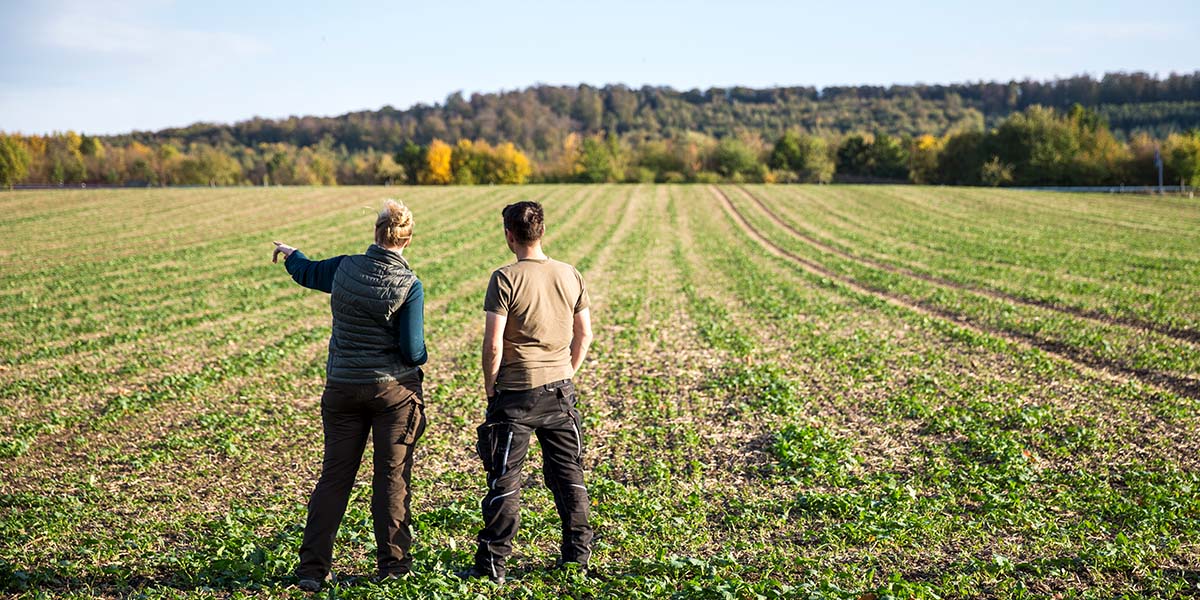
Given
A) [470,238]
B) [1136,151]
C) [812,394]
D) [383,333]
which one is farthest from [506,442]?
[1136,151]

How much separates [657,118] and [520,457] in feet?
628

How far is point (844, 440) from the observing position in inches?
340

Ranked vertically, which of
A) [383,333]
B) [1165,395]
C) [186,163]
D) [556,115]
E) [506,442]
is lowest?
[1165,395]

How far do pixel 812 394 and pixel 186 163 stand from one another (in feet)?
349

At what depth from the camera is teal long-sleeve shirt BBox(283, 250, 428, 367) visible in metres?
5.01

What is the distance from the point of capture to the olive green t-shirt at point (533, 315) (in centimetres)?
498

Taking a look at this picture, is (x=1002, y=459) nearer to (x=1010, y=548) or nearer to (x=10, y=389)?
(x=1010, y=548)

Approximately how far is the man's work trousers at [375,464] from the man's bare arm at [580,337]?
109 centimetres

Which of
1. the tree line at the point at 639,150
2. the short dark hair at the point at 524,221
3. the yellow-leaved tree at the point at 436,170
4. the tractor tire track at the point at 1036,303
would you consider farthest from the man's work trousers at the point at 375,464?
the yellow-leaved tree at the point at 436,170

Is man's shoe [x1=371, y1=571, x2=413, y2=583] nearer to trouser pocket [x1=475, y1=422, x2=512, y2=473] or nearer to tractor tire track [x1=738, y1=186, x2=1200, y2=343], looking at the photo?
trouser pocket [x1=475, y1=422, x2=512, y2=473]

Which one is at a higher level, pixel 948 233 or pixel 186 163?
pixel 186 163

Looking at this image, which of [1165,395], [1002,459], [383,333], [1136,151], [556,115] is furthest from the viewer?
[556,115]

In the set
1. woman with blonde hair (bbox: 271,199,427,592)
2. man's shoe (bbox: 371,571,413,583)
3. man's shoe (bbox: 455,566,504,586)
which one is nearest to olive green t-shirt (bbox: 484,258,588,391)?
woman with blonde hair (bbox: 271,199,427,592)

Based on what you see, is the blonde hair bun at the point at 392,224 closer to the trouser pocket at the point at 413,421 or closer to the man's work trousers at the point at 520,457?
the trouser pocket at the point at 413,421
